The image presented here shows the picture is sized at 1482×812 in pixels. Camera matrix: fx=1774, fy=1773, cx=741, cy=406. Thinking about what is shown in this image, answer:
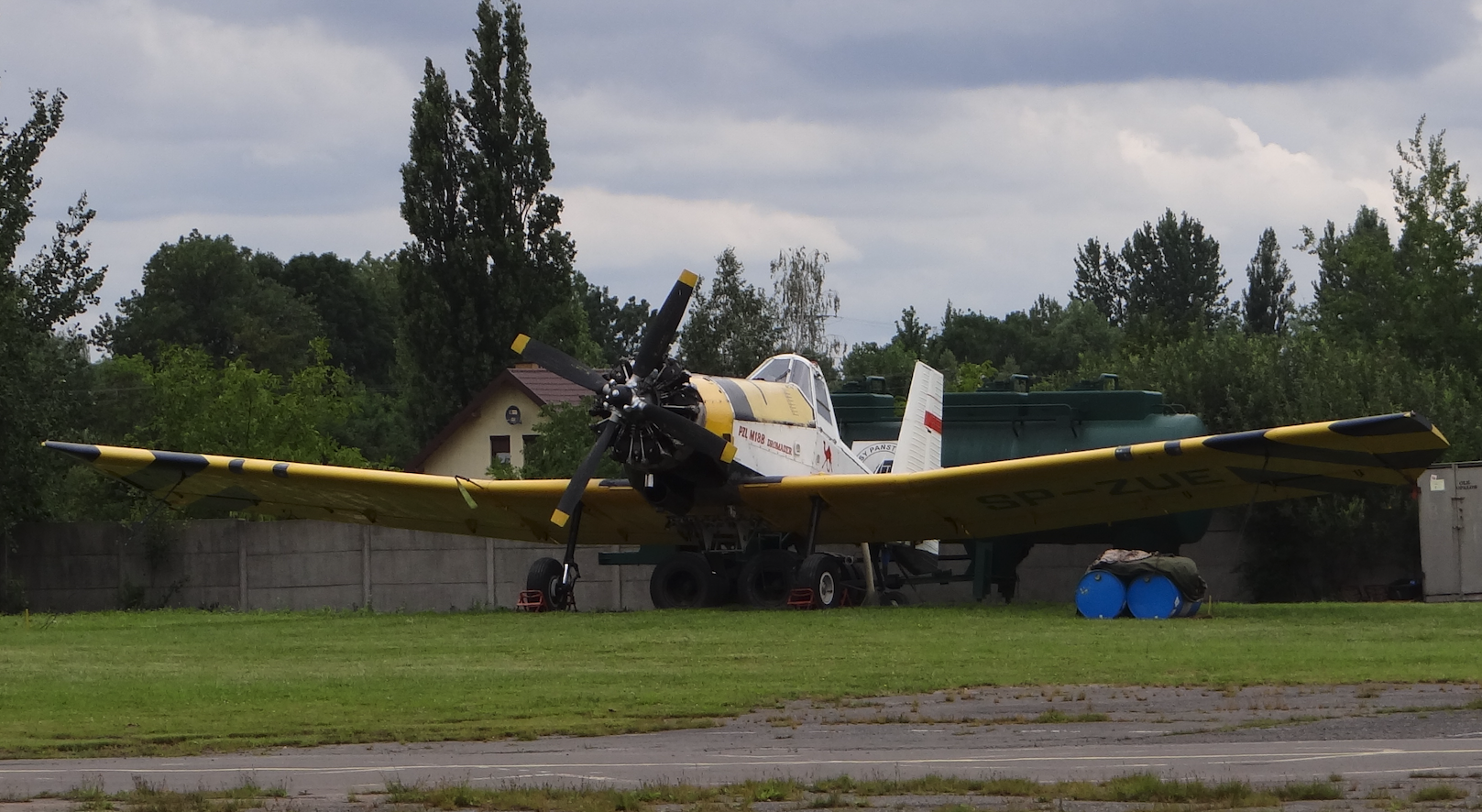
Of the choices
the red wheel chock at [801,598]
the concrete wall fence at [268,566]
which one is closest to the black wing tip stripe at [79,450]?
the concrete wall fence at [268,566]

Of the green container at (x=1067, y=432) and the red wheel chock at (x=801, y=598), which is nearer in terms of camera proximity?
the red wheel chock at (x=801, y=598)

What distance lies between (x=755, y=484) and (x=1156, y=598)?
5.44 metres

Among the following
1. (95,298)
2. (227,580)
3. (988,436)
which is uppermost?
(95,298)

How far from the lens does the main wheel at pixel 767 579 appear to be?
2397 centimetres

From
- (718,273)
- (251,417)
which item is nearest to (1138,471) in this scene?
(251,417)

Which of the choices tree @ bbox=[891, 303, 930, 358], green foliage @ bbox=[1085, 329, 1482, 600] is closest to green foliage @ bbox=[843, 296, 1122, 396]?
tree @ bbox=[891, 303, 930, 358]

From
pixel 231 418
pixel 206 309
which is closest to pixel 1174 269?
pixel 206 309

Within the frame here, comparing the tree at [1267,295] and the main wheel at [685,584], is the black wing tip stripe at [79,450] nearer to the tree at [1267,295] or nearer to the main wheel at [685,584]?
the main wheel at [685,584]

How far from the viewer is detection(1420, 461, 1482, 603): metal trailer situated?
2727 centimetres

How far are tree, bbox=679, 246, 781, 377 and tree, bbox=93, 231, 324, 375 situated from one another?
44412 mm

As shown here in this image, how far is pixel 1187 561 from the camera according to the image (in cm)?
2234

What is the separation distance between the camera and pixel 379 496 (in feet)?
88.0

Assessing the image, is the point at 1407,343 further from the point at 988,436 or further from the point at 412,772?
the point at 412,772

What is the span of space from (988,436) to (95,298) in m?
19.9
